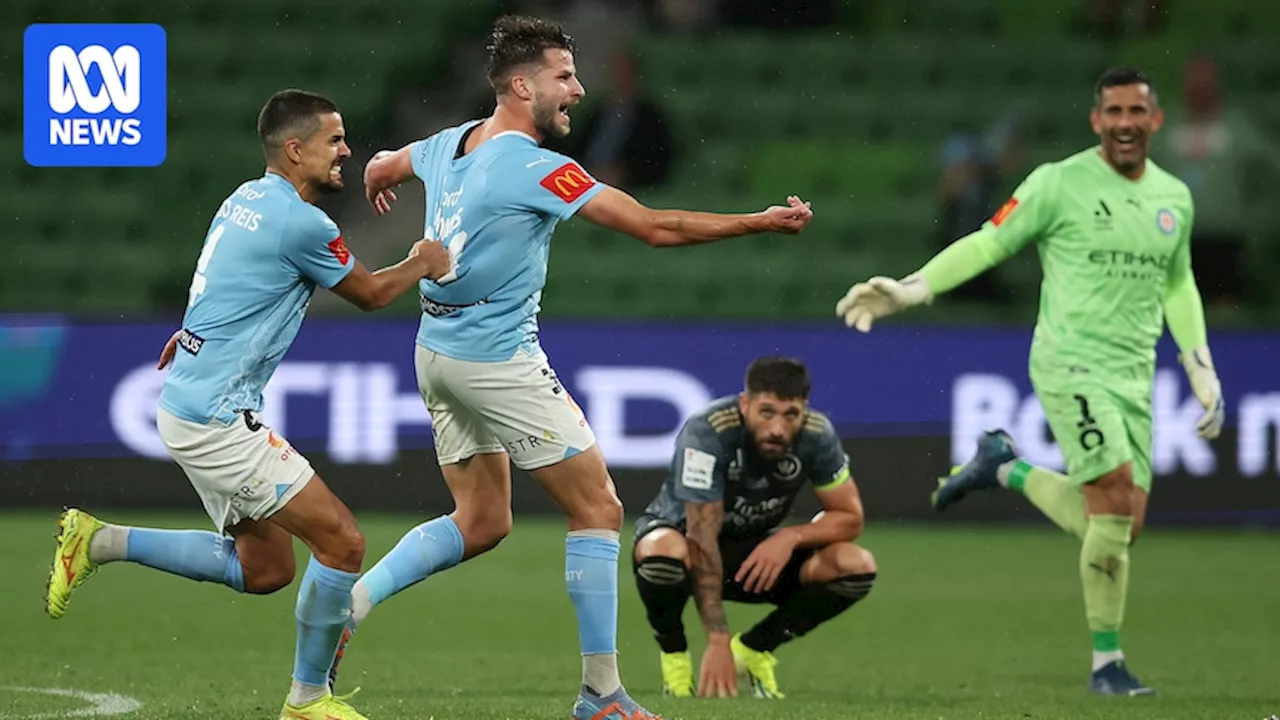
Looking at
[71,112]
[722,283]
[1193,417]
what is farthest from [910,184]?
[71,112]

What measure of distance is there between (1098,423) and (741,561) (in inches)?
56.7

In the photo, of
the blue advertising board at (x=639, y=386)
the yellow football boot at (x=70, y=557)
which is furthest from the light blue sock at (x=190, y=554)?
the blue advertising board at (x=639, y=386)

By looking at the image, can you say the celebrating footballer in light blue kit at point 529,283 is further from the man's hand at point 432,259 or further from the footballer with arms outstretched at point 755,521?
the footballer with arms outstretched at point 755,521

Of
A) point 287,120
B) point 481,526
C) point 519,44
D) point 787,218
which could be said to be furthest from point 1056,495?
point 287,120

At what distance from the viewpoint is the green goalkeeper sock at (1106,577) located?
23.7ft

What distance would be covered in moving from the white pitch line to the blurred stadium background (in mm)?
3777

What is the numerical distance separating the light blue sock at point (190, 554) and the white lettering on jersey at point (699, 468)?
1.80m

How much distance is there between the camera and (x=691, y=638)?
878 centimetres

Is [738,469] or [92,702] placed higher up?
[738,469]

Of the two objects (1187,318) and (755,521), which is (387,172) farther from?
(1187,318)

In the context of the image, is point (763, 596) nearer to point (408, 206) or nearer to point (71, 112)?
point (71, 112)

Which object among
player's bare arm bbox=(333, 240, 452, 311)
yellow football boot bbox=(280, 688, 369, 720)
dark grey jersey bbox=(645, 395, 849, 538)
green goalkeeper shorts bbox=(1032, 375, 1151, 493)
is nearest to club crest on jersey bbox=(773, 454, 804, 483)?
dark grey jersey bbox=(645, 395, 849, 538)

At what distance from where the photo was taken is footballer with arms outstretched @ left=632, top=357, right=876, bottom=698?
23.2 feet

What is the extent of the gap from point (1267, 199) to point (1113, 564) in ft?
23.8
